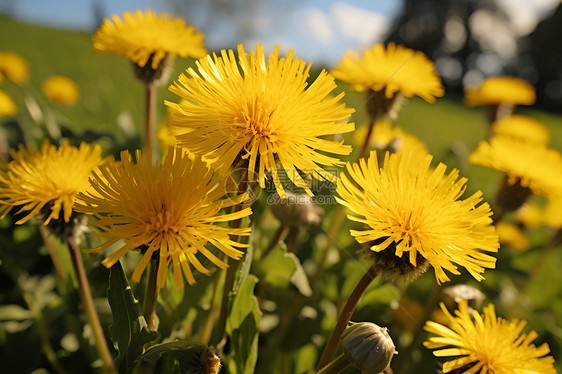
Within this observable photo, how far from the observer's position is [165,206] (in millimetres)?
814

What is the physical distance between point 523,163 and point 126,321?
1581 mm

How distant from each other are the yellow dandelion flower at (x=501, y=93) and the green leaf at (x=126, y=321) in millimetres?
2629

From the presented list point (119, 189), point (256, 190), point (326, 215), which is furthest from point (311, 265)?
A: point (119, 189)

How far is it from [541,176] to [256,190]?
1256mm

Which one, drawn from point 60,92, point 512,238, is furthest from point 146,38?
point 60,92

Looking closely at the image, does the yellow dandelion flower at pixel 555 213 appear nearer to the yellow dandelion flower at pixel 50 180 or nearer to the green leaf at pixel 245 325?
the green leaf at pixel 245 325

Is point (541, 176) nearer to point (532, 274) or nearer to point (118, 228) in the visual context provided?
point (532, 274)

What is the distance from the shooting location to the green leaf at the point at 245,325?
0.98 metres

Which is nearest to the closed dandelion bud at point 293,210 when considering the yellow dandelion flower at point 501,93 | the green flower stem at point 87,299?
the green flower stem at point 87,299

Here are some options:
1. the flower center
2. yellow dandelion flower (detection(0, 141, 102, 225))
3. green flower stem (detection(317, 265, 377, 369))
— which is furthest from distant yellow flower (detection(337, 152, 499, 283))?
yellow dandelion flower (detection(0, 141, 102, 225))

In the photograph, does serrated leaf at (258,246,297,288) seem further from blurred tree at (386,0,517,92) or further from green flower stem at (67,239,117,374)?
blurred tree at (386,0,517,92)

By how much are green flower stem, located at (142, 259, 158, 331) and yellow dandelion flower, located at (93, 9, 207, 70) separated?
29.4 inches

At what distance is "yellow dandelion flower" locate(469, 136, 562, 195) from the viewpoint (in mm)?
1493

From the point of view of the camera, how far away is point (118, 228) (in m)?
0.77
